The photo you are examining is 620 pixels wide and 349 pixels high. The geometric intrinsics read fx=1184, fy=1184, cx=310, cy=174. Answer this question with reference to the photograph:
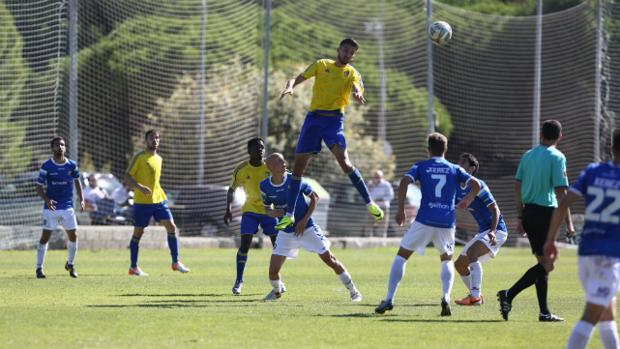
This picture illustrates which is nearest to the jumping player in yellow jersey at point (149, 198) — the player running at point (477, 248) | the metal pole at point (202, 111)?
the player running at point (477, 248)

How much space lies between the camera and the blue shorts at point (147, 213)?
21891 millimetres

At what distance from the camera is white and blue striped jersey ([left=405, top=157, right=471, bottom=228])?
13359mm

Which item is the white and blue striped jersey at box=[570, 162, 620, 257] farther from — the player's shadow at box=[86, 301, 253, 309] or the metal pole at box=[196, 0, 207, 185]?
the metal pole at box=[196, 0, 207, 185]

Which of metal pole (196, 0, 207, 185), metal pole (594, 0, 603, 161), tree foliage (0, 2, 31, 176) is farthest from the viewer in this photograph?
metal pole (594, 0, 603, 161)

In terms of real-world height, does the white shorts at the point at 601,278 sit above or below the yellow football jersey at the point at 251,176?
below

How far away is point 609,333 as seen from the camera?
30.0 ft

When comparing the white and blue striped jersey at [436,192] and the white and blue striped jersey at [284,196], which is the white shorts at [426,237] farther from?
the white and blue striped jersey at [284,196]

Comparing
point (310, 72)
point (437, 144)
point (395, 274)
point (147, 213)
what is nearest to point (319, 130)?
point (310, 72)

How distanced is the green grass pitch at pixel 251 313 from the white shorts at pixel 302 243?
2.17ft

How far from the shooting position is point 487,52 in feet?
139

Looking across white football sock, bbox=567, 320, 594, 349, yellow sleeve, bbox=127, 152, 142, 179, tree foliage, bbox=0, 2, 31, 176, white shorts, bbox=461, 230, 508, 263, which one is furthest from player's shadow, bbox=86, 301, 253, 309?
tree foliage, bbox=0, 2, 31, 176

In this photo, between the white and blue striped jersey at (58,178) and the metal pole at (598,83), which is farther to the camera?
the metal pole at (598,83)

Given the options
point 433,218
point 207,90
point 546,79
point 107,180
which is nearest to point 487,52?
point 546,79

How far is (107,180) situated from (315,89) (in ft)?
81.7
